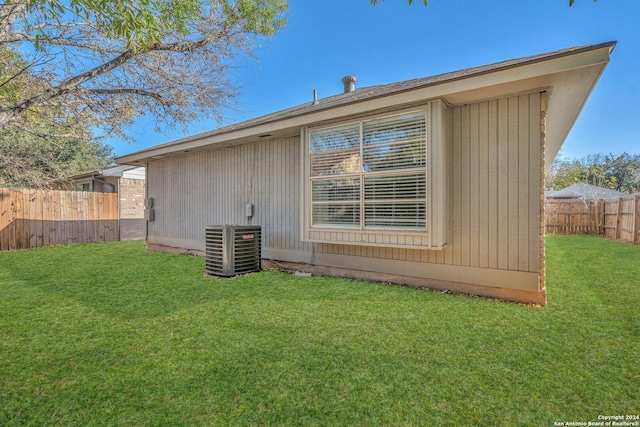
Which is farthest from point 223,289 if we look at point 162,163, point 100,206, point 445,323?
point 100,206

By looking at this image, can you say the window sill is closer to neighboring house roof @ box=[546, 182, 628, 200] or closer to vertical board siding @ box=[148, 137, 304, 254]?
vertical board siding @ box=[148, 137, 304, 254]

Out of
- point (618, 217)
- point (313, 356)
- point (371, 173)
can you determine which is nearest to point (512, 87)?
point (371, 173)

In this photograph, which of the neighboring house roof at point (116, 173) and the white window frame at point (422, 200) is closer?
the white window frame at point (422, 200)

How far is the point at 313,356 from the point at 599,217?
14.8 m

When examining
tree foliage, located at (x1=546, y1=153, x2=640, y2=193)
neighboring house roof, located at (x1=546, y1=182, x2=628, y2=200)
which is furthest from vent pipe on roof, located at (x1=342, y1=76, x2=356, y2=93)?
tree foliage, located at (x1=546, y1=153, x2=640, y2=193)

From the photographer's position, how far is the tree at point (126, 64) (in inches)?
194

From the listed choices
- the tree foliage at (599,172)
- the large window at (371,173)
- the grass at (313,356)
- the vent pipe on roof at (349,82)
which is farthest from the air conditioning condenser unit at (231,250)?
the tree foliage at (599,172)

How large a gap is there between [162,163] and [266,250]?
4395 millimetres

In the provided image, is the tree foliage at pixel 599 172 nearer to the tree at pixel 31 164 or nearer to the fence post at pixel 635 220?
the fence post at pixel 635 220

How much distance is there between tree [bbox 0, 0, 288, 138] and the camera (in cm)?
494

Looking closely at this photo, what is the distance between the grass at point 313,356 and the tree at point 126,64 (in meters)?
3.65

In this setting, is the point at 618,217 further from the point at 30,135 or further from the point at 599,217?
the point at 30,135

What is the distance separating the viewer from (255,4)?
20.6 ft

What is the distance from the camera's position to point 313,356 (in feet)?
7.38
